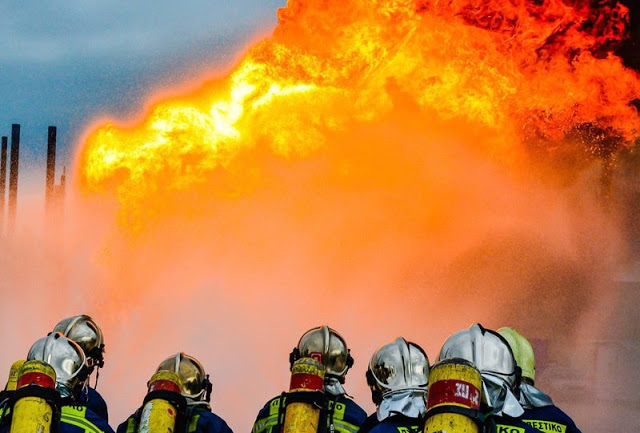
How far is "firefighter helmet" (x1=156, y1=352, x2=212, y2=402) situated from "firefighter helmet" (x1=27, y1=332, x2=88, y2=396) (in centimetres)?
105

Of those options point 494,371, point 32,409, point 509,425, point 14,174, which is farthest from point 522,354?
point 14,174

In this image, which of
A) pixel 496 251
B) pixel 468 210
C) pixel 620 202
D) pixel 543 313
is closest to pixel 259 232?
pixel 468 210

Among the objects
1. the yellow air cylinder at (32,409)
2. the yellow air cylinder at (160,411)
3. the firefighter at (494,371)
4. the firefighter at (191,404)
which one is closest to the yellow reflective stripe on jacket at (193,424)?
the firefighter at (191,404)

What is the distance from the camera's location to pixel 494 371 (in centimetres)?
502

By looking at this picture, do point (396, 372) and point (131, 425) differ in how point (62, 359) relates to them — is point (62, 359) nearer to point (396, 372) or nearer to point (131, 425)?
point (131, 425)

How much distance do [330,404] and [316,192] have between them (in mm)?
12349

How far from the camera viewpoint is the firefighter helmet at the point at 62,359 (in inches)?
255

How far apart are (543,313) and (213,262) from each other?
27.8ft

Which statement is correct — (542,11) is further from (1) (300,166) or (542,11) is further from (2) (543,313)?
(2) (543,313)

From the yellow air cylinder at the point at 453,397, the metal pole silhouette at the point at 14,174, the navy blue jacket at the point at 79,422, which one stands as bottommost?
the yellow air cylinder at the point at 453,397

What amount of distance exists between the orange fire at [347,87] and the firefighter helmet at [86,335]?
8.49m

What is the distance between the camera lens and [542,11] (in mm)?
18000

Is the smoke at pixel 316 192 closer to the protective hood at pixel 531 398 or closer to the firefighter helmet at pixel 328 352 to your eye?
the firefighter helmet at pixel 328 352

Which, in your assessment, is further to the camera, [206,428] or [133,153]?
[133,153]
